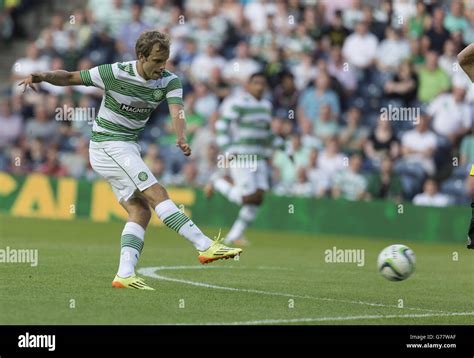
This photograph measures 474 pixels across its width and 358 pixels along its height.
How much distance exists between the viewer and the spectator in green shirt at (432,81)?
20.8 m

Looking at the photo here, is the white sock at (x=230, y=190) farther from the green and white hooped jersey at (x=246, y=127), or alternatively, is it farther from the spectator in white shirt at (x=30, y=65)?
the spectator in white shirt at (x=30, y=65)

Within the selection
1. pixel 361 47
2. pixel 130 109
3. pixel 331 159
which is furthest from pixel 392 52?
pixel 130 109

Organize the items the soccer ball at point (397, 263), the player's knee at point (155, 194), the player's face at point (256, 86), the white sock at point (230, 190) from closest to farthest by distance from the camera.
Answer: the player's knee at point (155, 194)
the soccer ball at point (397, 263)
the player's face at point (256, 86)
the white sock at point (230, 190)

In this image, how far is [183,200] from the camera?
863 inches

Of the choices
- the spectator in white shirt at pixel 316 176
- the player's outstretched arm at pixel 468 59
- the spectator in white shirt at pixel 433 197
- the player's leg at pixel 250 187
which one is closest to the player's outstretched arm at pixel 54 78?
the player's outstretched arm at pixel 468 59

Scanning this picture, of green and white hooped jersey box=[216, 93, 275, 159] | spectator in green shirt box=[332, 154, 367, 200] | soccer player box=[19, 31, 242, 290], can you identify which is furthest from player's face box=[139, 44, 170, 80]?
spectator in green shirt box=[332, 154, 367, 200]

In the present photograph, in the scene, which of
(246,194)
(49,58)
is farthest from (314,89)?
(49,58)

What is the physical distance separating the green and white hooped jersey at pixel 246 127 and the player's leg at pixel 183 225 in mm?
7278

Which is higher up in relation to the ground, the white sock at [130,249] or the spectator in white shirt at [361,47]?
the spectator in white shirt at [361,47]

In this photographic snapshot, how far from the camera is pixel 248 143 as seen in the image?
752 inches

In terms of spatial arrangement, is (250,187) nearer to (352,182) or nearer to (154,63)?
(352,182)

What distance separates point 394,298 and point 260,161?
7.35 metres

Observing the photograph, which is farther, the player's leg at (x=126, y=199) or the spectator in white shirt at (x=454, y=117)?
the spectator in white shirt at (x=454, y=117)

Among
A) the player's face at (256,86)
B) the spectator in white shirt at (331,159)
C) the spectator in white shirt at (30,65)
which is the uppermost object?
the spectator in white shirt at (30,65)
